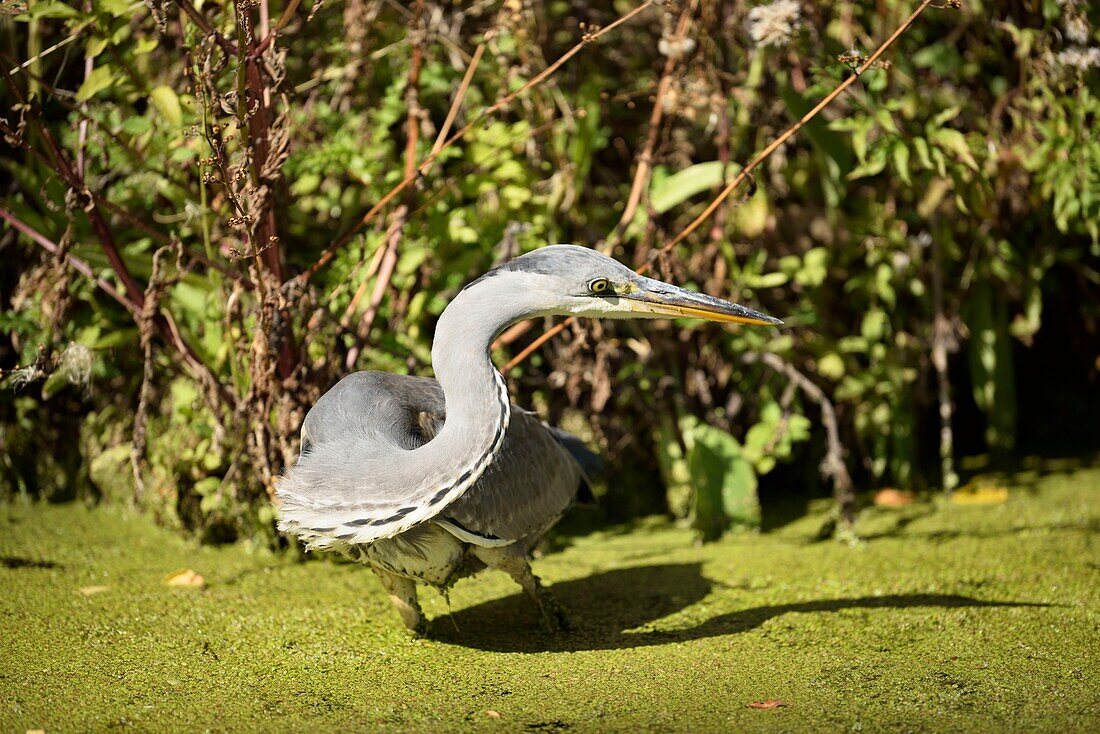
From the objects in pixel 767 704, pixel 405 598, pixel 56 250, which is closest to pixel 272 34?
pixel 56 250

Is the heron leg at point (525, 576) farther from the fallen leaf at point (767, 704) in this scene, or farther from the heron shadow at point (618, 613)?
the fallen leaf at point (767, 704)

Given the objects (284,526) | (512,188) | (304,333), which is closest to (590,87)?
(512,188)

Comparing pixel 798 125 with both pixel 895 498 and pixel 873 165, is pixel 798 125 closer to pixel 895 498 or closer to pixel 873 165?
pixel 873 165

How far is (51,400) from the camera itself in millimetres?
3664

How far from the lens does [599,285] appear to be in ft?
7.00

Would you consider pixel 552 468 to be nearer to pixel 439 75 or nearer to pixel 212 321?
pixel 212 321

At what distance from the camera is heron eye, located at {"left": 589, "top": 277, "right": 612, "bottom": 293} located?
2.13 metres

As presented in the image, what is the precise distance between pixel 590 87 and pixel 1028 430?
2625 mm

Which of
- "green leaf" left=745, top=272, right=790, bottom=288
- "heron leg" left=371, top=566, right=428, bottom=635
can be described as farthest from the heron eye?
"green leaf" left=745, top=272, right=790, bottom=288

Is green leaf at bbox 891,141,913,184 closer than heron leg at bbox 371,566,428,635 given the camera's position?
No

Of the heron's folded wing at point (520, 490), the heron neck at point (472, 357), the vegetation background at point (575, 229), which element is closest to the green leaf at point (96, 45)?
the vegetation background at point (575, 229)

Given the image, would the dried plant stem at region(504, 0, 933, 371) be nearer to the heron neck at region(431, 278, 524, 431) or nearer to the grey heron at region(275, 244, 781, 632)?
the grey heron at region(275, 244, 781, 632)

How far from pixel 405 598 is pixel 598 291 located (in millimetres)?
931

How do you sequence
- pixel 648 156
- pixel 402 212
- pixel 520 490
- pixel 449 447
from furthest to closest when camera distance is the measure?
pixel 648 156 < pixel 402 212 < pixel 520 490 < pixel 449 447
